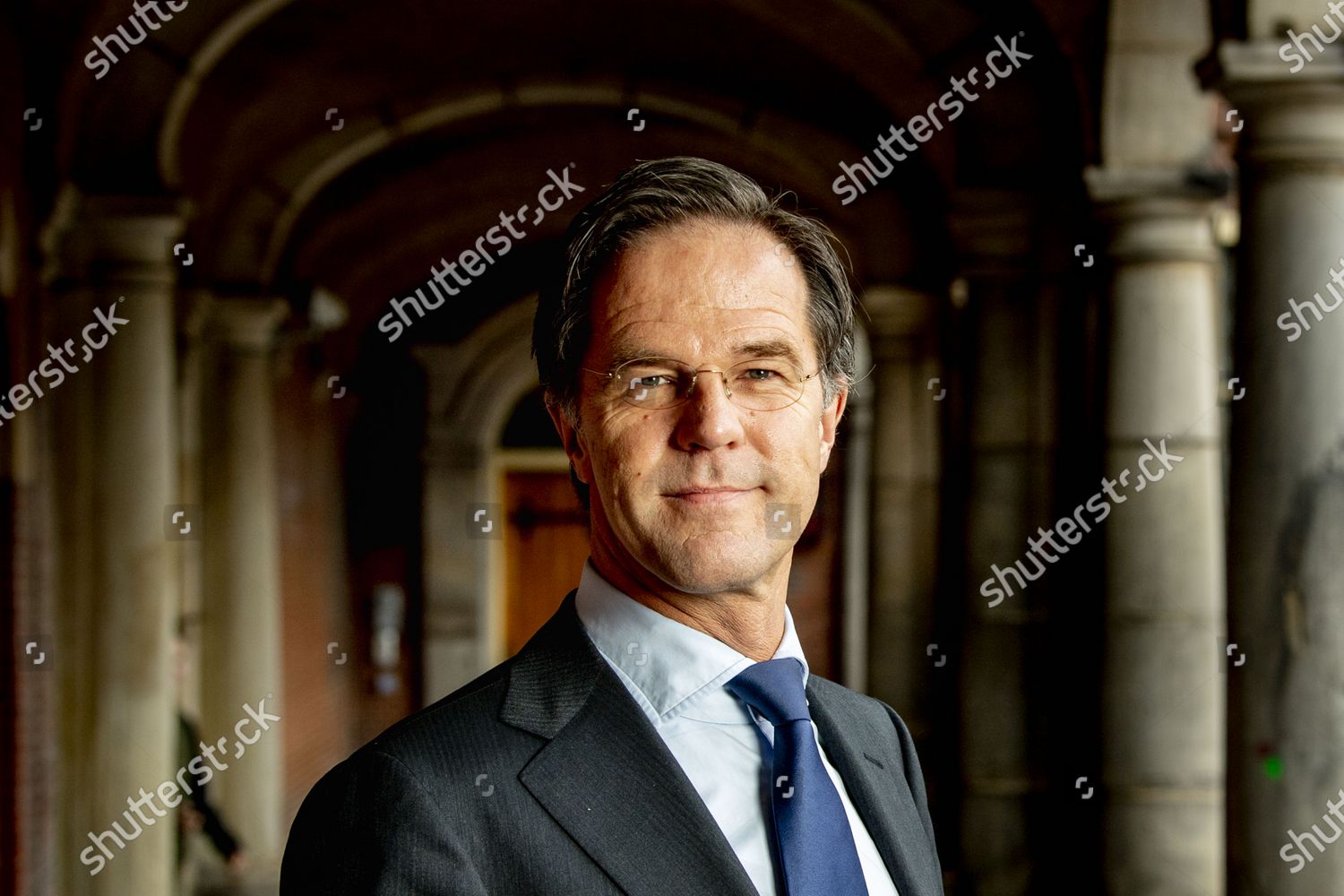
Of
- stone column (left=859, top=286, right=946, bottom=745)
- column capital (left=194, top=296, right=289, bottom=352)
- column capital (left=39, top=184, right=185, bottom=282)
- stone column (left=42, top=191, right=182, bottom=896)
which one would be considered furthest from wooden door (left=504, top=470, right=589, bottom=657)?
column capital (left=39, top=184, right=185, bottom=282)

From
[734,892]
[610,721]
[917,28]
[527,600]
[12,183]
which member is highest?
[917,28]

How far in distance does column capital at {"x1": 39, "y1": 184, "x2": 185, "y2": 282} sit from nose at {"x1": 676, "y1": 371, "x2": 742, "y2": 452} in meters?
4.89

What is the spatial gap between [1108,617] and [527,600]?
10.2 meters

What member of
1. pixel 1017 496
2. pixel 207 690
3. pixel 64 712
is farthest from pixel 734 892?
pixel 207 690

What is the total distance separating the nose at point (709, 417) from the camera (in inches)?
52.9

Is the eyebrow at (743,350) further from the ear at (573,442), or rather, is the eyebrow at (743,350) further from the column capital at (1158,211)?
the column capital at (1158,211)

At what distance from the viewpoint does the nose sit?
4.41ft

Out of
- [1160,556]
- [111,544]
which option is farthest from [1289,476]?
[111,544]

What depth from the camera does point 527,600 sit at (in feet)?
50.2

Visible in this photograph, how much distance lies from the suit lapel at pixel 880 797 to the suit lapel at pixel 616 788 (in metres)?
0.31

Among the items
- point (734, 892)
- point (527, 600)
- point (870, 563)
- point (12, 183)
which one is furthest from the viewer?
point (527, 600)

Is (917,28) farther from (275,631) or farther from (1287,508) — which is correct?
(275,631)

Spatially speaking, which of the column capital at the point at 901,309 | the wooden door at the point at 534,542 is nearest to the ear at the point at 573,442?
the column capital at the point at 901,309

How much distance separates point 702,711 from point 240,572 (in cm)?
788
